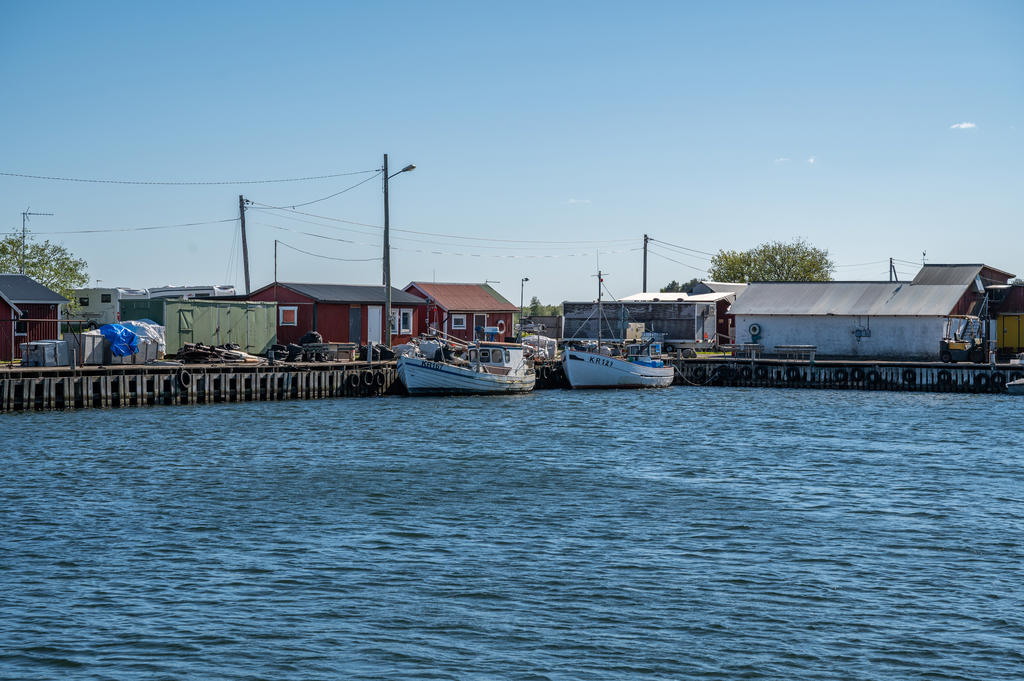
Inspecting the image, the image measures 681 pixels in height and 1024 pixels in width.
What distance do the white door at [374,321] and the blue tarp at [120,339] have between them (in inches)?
757

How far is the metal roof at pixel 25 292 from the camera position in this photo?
50562 mm

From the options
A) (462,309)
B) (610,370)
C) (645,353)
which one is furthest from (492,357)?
(462,309)

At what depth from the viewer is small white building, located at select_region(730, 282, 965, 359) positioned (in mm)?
67812

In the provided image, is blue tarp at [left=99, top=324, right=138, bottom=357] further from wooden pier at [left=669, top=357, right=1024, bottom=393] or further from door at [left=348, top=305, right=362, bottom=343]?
wooden pier at [left=669, top=357, right=1024, bottom=393]

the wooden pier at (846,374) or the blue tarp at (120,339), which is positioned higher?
the blue tarp at (120,339)

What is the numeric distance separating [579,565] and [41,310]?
1649 inches

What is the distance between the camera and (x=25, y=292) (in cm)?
5144

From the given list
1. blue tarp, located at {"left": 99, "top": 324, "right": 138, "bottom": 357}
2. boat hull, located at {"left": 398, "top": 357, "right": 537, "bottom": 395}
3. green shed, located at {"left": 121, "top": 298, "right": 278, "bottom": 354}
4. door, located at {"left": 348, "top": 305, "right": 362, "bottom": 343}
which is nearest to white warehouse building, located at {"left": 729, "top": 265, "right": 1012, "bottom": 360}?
boat hull, located at {"left": 398, "top": 357, "right": 537, "bottom": 395}

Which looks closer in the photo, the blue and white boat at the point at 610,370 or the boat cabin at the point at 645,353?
the blue and white boat at the point at 610,370

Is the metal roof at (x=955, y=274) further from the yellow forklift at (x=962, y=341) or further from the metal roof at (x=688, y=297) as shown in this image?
the metal roof at (x=688, y=297)

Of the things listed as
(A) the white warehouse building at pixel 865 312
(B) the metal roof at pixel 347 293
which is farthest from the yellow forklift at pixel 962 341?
(B) the metal roof at pixel 347 293

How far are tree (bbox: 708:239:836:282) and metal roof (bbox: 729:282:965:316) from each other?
38.5m

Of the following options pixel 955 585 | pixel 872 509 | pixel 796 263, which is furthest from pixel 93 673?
pixel 796 263

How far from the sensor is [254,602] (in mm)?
16359
